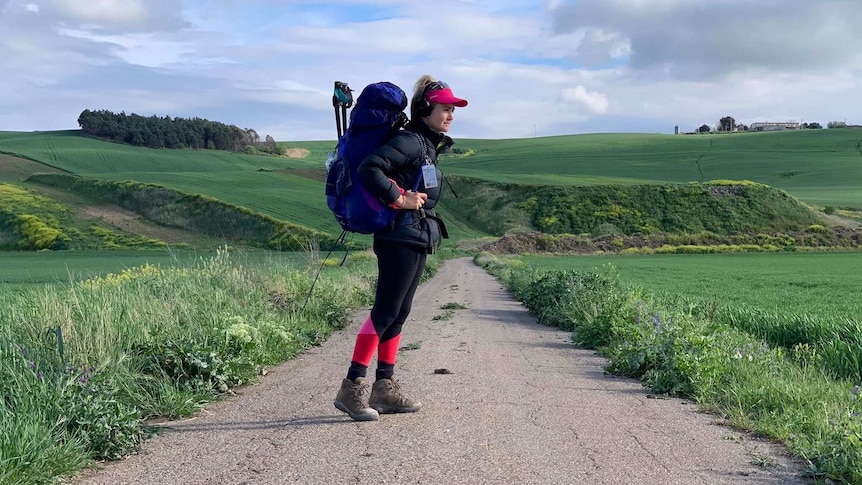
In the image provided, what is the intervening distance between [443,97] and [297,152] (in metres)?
146

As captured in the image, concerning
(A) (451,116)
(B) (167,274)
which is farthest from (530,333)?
(A) (451,116)

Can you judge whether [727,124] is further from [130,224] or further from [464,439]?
[464,439]

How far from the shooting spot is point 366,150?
493 centimetres

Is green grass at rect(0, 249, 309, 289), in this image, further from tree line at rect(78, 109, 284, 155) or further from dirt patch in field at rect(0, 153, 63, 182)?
tree line at rect(78, 109, 284, 155)

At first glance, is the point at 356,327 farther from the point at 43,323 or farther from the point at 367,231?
the point at 367,231

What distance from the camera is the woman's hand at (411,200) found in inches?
189

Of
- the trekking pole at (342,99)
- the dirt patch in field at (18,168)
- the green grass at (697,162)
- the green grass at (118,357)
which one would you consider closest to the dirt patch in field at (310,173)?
the green grass at (697,162)

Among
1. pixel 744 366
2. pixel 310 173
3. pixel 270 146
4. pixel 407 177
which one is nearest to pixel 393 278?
pixel 407 177

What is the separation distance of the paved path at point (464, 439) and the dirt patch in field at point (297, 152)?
141166mm

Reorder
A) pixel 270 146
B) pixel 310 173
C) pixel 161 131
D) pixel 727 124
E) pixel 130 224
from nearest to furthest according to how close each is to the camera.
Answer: pixel 130 224, pixel 310 173, pixel 161 131, pixel 270 146, pixel 727 124

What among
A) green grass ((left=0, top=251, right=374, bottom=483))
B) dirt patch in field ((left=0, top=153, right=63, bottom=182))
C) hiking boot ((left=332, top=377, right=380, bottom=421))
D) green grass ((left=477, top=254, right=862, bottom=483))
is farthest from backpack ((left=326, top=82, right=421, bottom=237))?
dirt patch in field ((left=0, top=153, right=63, bottom=182))

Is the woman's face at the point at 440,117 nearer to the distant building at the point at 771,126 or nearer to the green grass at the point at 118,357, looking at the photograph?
the green grass at the point at 118,357

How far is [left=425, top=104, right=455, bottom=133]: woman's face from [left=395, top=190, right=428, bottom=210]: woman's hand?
1.78 feet

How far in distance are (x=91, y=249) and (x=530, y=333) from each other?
52178 mm
